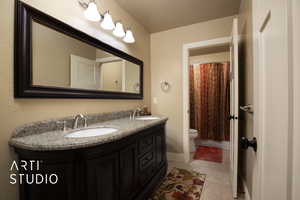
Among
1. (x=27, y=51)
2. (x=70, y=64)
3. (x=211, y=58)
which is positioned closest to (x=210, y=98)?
(x=211, y=58)

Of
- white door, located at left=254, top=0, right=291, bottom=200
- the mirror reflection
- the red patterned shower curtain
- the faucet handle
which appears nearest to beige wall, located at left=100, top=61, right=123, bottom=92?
the mirror reflection

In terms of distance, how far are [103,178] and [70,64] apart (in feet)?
3.49

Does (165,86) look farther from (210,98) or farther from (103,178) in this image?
(103,178)

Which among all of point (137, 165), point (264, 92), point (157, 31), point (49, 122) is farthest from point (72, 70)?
point (157, 31)

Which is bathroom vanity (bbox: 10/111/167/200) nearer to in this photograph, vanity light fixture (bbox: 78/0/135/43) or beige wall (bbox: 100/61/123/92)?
beige wall (bbox: 100/61/123/92)

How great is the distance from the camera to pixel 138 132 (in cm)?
133

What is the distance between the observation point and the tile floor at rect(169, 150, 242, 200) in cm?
160

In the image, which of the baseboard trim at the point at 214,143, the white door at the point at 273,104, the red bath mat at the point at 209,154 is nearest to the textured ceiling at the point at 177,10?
the white door at the point at 273,104

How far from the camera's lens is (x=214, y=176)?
1997 millimetres

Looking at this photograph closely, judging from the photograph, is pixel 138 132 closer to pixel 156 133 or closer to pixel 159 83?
pixel 156 133

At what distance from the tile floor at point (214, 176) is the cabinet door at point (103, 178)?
1100 mm

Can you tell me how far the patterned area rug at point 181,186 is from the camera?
1585mm

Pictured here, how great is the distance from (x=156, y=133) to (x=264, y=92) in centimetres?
132

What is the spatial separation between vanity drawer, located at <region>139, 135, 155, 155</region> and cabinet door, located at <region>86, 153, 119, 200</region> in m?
0.36
